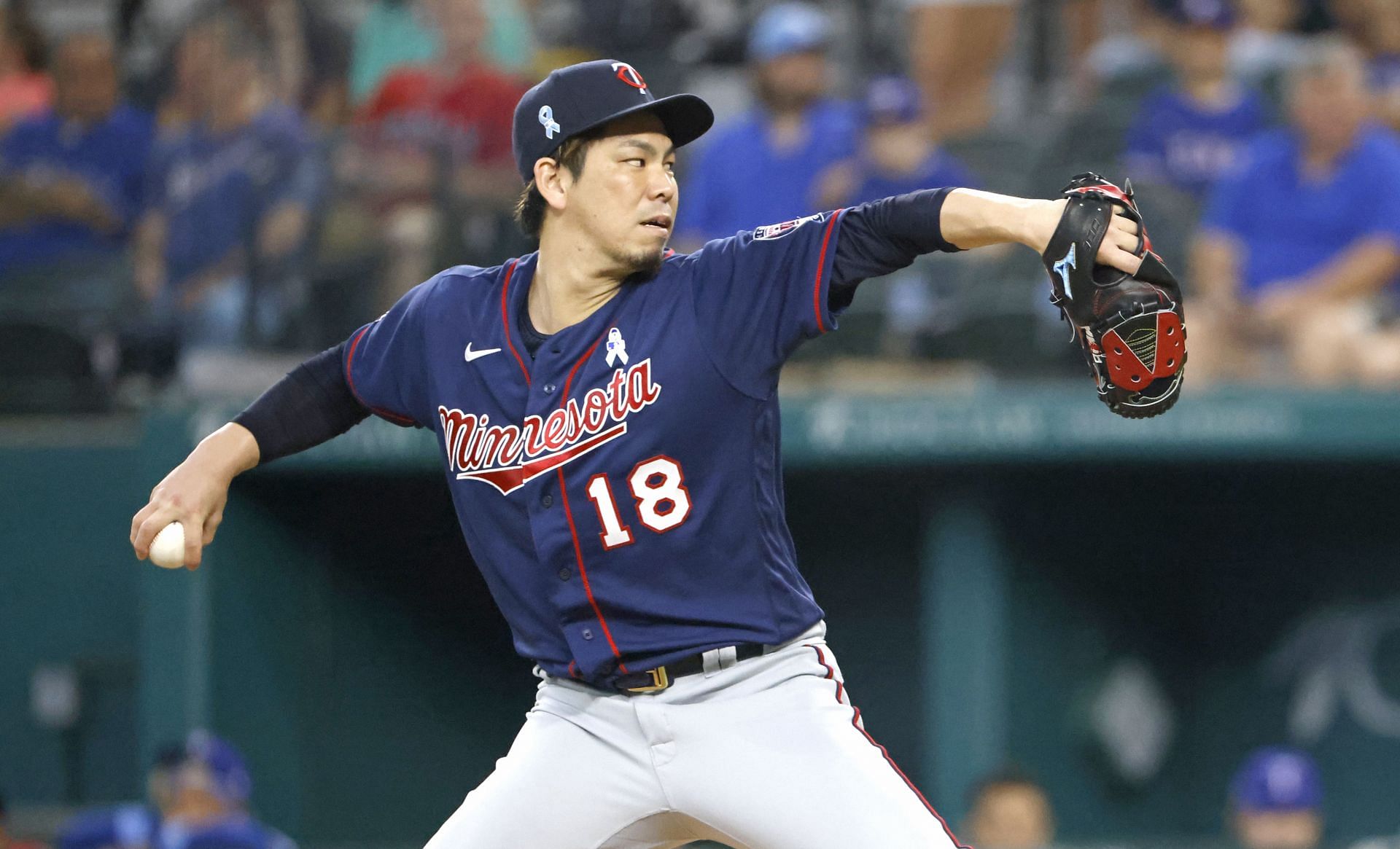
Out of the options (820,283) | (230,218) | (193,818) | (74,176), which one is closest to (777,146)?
(230,218)

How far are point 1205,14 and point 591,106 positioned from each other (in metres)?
3.88

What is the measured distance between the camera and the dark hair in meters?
3.03

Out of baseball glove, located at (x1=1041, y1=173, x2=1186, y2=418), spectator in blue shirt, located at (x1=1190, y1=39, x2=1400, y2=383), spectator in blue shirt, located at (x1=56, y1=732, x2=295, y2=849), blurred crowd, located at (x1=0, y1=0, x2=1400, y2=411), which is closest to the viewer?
baseball glove, located at (x1=1041, y1=173, x2=1186, y2=418)

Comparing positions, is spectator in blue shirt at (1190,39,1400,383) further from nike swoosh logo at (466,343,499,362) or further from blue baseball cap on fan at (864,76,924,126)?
nike swoosh logo at (466,343,499,362)

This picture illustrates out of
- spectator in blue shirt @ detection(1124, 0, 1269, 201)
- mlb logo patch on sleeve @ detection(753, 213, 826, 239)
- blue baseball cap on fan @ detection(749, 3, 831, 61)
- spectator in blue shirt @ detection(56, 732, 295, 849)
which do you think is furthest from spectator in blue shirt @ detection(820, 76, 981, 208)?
mlb logo patch on sleeve @ detection(753, 213, 826, 239)

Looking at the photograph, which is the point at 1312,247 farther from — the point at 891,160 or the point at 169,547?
the point at 169,547

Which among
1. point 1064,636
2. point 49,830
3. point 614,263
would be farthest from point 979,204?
point 49,830

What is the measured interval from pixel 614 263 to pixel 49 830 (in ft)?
14.7

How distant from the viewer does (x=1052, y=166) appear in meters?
6.36

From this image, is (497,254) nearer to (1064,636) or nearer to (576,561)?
(1064,636)

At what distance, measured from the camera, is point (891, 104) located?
625 cm

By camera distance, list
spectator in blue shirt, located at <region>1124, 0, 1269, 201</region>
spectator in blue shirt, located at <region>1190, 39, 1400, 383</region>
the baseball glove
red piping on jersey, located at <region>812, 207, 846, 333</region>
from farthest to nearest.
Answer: spectator in blue shirt, located at <region>1124, 0, 1269, 201</region>, spectator in blue shirt, located at <region>1190, 39, 1400, 383</region>, red piping on jersey, located at <region>812, 207, 846, 333</region>, the baseball glove

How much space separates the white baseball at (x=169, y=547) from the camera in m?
2.90

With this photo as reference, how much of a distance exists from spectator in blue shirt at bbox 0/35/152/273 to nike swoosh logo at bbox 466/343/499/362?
4569mm
